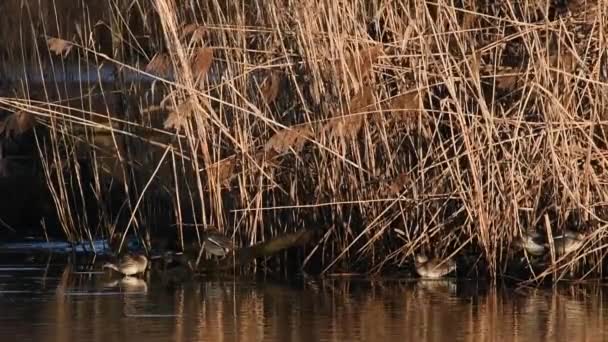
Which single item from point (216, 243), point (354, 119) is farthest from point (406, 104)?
point (216, 243)

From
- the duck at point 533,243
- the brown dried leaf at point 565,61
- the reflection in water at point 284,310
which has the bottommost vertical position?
the reflection in water at point 284,310

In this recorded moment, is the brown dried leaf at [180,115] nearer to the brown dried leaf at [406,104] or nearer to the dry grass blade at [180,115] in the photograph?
the dry grass blade at [180,115]

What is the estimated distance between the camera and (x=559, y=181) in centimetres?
841

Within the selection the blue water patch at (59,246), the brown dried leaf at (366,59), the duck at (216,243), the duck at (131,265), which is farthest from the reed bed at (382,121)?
the blue water patch at (59,246)

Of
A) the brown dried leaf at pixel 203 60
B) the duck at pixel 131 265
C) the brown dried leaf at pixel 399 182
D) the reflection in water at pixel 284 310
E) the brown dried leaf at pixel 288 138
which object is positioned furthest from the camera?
the duck at pixel 131 265

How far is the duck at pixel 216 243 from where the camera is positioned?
8.80m

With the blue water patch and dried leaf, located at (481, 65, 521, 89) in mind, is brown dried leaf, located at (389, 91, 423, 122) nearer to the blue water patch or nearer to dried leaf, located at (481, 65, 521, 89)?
dried leaf, located at (481, 65, 521, 89)

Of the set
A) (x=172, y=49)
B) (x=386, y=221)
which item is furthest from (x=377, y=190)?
(x=172, y=49)

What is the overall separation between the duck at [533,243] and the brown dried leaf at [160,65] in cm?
210

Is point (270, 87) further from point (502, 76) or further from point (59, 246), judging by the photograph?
point (59, 246)

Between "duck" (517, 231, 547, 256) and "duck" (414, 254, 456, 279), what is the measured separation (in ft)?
1.38

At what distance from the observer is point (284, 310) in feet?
25.4

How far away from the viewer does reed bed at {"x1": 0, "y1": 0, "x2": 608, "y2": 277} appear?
8406 millimetres

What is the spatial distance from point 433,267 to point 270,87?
1.29 metres
